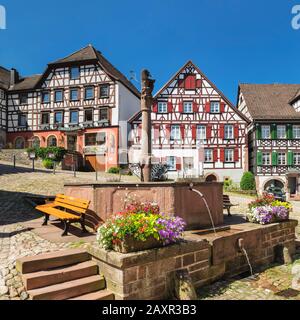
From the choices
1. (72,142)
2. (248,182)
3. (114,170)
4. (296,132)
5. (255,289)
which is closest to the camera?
(255,289)

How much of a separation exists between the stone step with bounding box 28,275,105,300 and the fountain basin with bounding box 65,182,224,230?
2702 mm

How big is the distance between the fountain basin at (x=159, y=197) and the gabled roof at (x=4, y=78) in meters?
33.0

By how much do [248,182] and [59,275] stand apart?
2582 centimetres

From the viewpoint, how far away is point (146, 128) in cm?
973

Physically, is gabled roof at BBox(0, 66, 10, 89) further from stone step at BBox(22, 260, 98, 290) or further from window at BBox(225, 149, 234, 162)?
stone step at BBox(22, 260, 98, 290)

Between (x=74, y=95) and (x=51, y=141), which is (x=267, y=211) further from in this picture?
(x=51, y=141)

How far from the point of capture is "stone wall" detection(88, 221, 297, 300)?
4.65m

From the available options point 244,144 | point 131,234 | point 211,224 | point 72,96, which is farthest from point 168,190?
point 72,96

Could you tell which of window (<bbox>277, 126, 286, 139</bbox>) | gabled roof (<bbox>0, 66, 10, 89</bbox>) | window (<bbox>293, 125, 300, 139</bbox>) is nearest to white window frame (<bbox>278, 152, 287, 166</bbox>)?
window (<bbox>277, 126, 286, 139</bbox>)

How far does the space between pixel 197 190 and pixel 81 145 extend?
25799mm

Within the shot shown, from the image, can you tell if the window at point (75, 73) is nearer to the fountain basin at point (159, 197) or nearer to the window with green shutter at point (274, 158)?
the window with green shutter at point (274, 158)

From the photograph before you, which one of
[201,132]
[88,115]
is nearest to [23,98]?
[88,115]

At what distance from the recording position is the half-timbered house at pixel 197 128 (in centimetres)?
2978

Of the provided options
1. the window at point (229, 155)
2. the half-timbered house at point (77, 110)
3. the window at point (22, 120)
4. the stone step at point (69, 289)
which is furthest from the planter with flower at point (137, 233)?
the window at point (22, 120)
